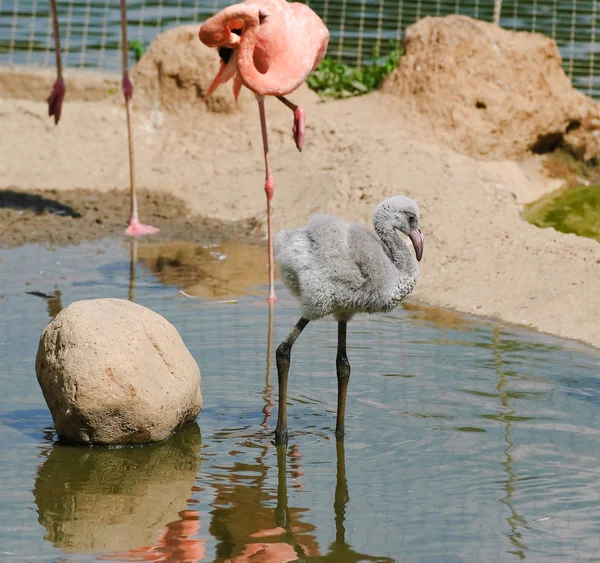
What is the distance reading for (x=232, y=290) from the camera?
8.27 metres

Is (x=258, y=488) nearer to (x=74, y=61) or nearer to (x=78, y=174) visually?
(x=78, y=174)

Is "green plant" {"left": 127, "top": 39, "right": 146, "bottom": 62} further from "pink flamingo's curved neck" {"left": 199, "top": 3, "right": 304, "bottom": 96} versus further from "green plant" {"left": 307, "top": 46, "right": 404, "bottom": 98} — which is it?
"pink flamingo's curved neck" {"left": 199, "top": 3, "right": 304, "bottom": 96}

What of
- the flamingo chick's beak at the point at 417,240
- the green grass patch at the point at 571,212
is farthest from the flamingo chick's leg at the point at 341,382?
the green grass patch at the point at 571,212

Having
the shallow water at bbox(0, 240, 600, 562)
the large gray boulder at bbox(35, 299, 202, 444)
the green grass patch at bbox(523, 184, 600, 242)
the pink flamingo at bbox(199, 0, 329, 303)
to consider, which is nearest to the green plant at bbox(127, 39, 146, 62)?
the pink flamingo at bbox(199, 0, 329, 303)

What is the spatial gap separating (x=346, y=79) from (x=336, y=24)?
7.81 feet

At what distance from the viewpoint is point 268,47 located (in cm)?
839

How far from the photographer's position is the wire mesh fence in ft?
45.9

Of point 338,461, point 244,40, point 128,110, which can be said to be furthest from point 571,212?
point 338,461

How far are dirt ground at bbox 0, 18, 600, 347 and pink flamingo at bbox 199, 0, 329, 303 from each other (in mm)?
1486

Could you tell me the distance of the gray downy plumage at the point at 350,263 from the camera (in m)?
4.98

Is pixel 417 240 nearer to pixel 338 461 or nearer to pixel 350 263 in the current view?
pixel 350 263

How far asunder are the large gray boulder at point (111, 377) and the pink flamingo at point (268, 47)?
258 cm

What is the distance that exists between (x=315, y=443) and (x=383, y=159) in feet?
17.4

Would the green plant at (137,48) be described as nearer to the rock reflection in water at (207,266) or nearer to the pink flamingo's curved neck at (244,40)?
the rock reflection in water at (207,266)
